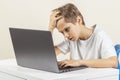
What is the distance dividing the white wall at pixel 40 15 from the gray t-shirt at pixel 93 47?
600 mm

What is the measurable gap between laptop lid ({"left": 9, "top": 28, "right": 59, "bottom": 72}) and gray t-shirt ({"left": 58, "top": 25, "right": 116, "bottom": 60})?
36cm

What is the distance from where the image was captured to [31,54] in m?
1.31

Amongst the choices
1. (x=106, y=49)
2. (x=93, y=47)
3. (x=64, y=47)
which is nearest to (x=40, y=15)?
(x=64, y=47)

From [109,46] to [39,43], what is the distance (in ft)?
1.38

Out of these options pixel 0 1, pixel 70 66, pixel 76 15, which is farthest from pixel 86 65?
pixel 0 1

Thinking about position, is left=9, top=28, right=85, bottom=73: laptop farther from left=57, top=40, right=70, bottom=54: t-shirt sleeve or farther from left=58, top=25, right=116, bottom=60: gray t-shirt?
left=57, top=40, right=70, bottom=54: t-shirt sleeve

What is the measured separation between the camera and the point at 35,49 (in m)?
1.28

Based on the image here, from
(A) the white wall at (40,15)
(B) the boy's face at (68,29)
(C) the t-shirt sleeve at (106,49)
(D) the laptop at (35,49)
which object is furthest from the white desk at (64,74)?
(A) the white wall at (40,15)

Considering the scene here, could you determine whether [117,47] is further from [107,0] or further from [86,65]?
[107,0]

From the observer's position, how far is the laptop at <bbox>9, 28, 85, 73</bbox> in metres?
1.19

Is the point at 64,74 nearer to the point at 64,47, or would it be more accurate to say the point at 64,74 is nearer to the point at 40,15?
the point at 64,47

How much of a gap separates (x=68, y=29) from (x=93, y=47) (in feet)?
0.64

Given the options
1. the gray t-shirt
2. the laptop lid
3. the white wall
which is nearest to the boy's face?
the gray t-shirt

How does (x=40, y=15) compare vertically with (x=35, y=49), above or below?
below
